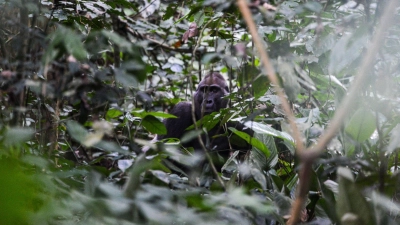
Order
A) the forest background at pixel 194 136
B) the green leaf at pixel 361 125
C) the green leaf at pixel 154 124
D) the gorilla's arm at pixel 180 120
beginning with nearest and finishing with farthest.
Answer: the forest background at pixel 194 136, the green leaf at pixel 361 125, the green leaf at pixel 154 124, the gorilla's arm at pixel 180 120

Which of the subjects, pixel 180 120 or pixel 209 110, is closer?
pixel 209 110

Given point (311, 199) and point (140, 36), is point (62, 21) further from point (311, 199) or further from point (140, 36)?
point (140, 36)

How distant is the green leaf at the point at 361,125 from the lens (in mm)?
1690

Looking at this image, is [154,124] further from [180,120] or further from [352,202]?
[180,120]

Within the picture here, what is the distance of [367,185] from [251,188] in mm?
663

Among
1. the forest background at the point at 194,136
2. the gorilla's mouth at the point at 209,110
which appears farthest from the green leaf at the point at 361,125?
the gorilla's mouth at the point at 209,110

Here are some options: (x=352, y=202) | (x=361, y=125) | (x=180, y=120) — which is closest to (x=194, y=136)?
(x=352, y=202)

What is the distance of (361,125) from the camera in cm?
170

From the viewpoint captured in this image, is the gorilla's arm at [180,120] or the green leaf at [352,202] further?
the gorilla's arm at [180,120]

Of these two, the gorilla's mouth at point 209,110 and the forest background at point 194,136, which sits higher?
the forest background at point 194,136

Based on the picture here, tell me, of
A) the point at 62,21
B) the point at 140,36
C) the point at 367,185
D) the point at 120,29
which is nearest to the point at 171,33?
the point at 140,36

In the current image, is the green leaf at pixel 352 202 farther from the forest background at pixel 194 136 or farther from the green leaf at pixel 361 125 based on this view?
the green leaf at pixel 361 125

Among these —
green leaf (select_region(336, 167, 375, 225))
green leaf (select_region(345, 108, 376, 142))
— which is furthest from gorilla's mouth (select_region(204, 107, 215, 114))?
green leaf (select_region(336, 167, 375, 225))

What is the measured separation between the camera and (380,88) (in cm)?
190
